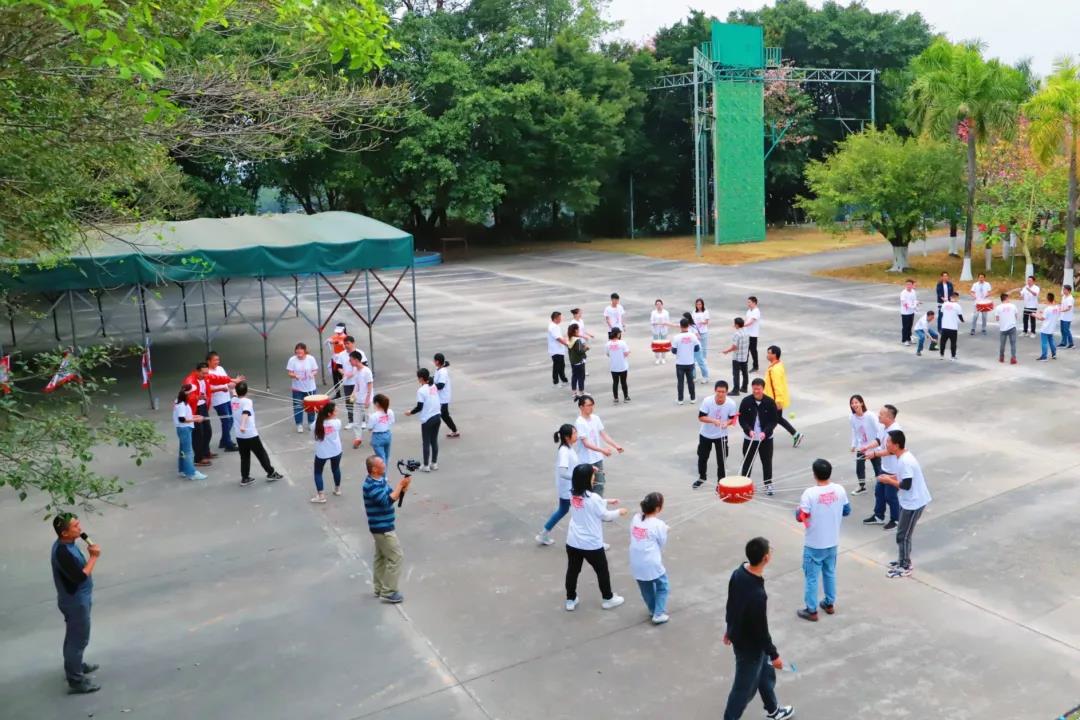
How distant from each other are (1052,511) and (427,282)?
26.9 metres

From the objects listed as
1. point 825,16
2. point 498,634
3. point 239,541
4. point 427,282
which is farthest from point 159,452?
point 825,16

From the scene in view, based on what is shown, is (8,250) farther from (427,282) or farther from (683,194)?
(683,194)

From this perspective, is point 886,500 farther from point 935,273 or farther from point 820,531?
point 935,273

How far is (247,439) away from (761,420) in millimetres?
6476

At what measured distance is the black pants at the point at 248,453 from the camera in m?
12.4

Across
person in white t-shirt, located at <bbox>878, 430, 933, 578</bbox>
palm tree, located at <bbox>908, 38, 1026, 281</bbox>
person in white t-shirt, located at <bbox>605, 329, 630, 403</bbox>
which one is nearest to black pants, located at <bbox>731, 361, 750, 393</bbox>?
person in white t-shirt, located at <bbox>605, 329, 630, 403</bbox>

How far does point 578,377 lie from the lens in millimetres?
16641

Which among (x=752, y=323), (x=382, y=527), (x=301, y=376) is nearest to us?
(x=382, y=527)

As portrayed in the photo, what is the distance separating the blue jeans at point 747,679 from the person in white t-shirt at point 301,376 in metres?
9.58

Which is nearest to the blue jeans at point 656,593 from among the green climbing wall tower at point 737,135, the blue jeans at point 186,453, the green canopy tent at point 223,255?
the blue jeans at point 186,453

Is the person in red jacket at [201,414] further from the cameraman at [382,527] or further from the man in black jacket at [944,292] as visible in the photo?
the man in black jacket at [944,292]

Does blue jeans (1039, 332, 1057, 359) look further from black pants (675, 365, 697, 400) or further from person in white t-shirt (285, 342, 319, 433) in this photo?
person in white t-shirt (285, 342, 319, 433)

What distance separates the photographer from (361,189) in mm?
40250

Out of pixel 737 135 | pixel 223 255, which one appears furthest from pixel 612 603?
pixel 737 135
